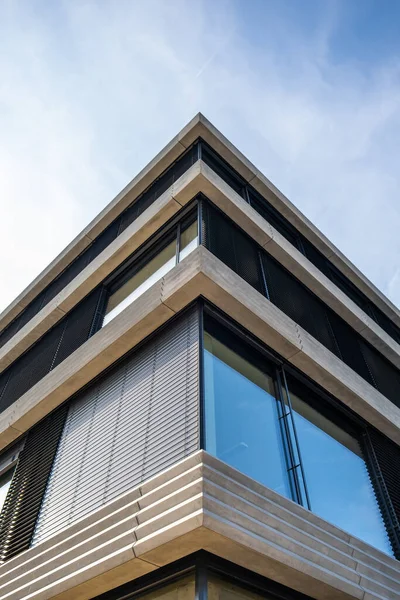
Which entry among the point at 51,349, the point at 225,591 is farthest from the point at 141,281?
the point at 225,591

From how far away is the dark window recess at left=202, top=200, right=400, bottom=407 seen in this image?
8.70m

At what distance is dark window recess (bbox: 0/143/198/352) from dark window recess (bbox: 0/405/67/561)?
198 inches

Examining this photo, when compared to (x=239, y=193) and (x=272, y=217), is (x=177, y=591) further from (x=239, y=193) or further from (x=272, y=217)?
(x=272, y=217)

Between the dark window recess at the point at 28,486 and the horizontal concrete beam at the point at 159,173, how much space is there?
19.2 ft

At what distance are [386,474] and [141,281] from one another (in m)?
5.49

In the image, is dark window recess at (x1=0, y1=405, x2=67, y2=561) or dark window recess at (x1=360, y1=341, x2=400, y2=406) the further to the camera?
dark window recess at (x1=360, y1=341, x2=400, y2=406)

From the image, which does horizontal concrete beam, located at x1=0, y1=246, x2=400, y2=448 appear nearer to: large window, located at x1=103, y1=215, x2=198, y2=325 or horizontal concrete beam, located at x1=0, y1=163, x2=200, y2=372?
large window, located at x1=103, y1=215, x2=198, y2=325

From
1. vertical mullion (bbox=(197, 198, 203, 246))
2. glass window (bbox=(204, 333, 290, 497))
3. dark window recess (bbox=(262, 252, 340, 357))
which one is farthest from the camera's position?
dark window recess (bbox=(262, 252, 340, 357))

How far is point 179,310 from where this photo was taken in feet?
23.1

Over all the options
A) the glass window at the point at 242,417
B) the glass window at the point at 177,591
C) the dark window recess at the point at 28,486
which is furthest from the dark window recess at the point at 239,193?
the glass window at the point at 177,591

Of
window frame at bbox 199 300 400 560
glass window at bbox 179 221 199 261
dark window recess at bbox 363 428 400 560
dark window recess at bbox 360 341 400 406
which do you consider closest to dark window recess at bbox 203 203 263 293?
glass window at bbox 179 221 199 261

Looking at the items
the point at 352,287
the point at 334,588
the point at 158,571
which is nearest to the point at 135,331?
the point at 158,571

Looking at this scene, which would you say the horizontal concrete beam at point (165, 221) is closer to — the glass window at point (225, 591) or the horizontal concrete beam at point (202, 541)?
the horizontal concrete beam at point (202, 541)

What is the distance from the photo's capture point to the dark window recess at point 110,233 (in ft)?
37.5
